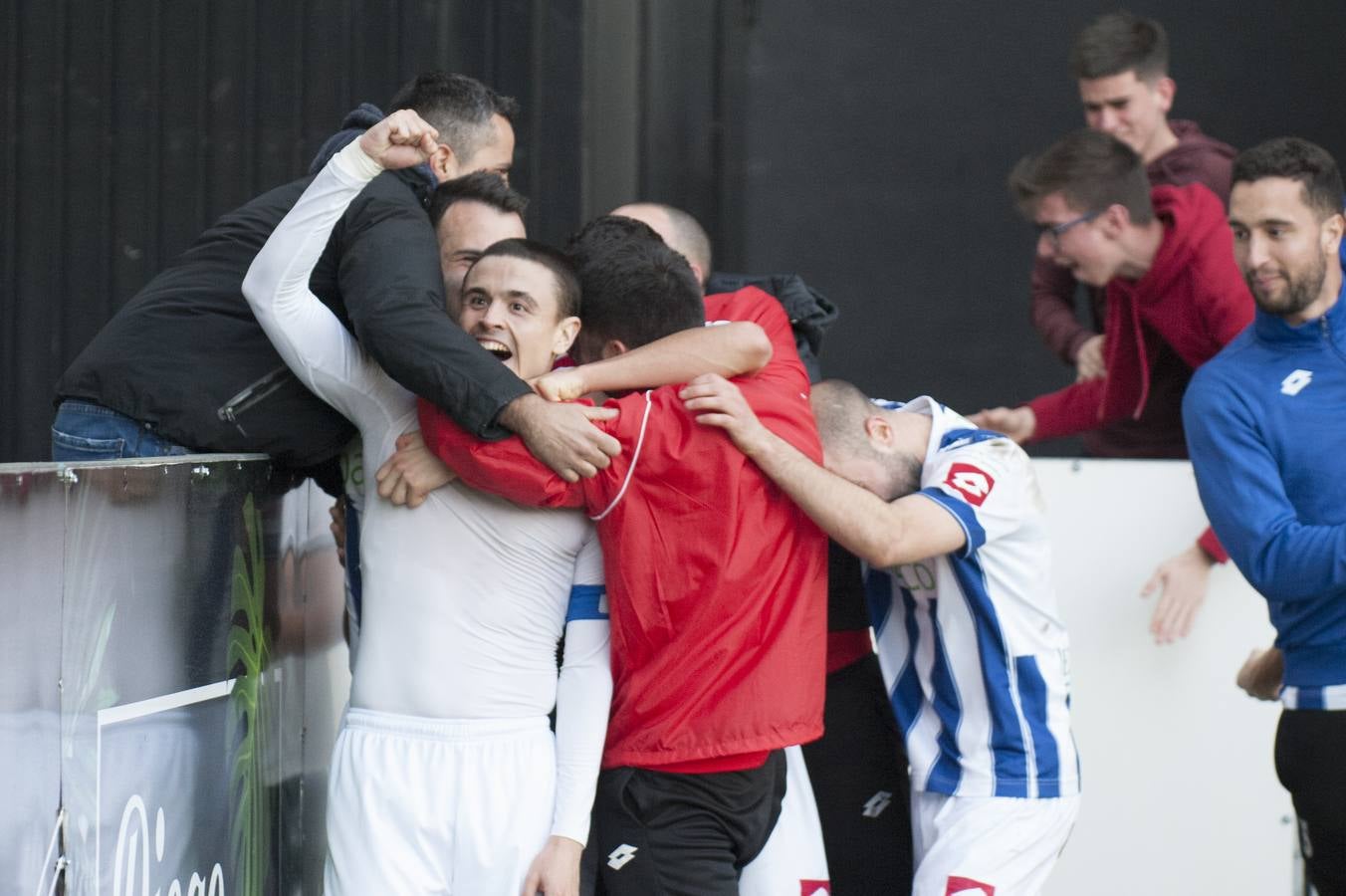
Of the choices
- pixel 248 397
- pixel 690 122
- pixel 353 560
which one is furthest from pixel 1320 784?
pixel 690 122

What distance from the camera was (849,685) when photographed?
279 centimetres

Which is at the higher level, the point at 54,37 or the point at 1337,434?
the point at 54,37

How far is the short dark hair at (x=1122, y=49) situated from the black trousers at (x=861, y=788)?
2.37m

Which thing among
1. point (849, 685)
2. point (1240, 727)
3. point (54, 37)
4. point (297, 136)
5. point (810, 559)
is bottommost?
point (1240, 727)

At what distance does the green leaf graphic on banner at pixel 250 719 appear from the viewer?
7.93 feet

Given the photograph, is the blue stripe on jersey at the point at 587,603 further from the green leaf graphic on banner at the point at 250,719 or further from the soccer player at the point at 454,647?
the green leaf graphic on banner at the point at 250,719

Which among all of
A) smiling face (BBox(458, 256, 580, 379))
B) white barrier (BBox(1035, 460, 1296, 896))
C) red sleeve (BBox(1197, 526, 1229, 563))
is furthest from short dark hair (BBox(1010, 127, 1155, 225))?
smiling face (BBox(458, 256, 580, 379))

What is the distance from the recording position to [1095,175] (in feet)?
12.8

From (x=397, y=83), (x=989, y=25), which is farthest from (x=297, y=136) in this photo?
(x=989, y=25)

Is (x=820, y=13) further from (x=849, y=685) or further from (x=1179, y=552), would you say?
(x=849, y=685)

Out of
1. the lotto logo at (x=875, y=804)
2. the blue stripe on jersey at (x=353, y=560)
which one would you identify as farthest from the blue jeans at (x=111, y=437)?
the lotto logo at (x=875, y=804)

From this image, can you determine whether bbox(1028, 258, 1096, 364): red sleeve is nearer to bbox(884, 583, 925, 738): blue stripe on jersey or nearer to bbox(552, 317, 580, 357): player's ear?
bbox(884, 583, 925, 738): blue stripe on jersey

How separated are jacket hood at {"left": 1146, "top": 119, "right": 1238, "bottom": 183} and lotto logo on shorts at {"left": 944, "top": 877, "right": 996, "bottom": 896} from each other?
2495mm

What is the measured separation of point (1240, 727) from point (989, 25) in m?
2.74
